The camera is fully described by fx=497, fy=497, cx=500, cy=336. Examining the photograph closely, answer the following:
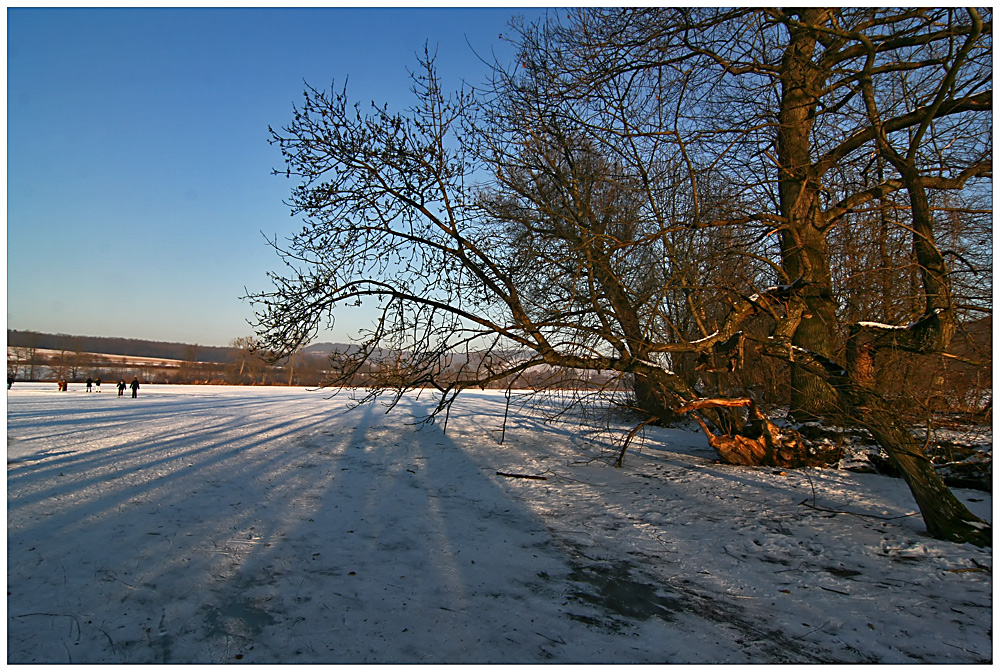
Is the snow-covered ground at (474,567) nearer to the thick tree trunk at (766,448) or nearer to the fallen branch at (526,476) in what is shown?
the fallen branch at (526,476)

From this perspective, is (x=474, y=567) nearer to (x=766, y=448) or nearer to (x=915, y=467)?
(x=915, y=467)

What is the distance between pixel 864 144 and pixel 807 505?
552cm

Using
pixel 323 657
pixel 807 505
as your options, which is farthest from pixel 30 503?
pixel 807 505

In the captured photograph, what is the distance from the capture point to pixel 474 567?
A: 459cm

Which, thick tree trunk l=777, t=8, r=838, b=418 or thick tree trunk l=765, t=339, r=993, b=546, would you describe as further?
thick tree trunk l=777, t=8, r=838, b=418

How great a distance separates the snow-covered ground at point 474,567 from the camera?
10.6 feet

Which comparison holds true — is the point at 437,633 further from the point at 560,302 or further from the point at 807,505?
the point at 807,505

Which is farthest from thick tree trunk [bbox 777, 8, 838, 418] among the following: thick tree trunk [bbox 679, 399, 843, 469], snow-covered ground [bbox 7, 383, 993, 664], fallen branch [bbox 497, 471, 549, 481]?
fallen branch [bbox 497, 471, 549, 481]

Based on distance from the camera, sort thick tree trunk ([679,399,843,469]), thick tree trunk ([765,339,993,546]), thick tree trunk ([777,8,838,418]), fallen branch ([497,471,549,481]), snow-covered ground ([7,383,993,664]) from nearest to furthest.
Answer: snow-covered ground ([7,383,993,664]), thick tree trunk ([765,339,993,546]), thick tree trunk ([777,8,838,418]), fallen branch ([497,471,549,481]), thick tree trunk ([679,399,843,469])

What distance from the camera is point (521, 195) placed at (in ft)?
27.3

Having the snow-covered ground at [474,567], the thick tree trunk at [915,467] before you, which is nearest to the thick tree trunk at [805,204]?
the thick tree trunk at [915,467]

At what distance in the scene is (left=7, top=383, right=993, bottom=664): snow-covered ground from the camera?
127 inches

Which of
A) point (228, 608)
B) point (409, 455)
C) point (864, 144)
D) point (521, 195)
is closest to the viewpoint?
point (228, 608)

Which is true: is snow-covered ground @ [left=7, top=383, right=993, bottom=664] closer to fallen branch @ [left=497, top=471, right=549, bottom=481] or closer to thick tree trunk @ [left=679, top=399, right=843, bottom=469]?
fallen branch @ [left=497, top=471, right=549, bottom=481]
